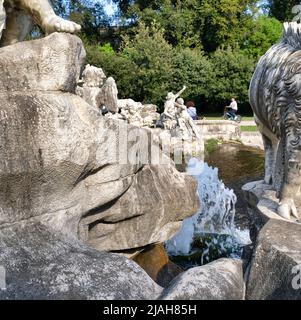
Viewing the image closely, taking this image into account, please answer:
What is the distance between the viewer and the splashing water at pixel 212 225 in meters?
5.91

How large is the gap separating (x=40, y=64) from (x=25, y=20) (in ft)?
3.09

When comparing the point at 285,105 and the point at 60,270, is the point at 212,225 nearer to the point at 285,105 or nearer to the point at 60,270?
the point at 285,105

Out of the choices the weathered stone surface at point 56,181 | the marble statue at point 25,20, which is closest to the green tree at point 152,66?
the marble statue at point 25,20

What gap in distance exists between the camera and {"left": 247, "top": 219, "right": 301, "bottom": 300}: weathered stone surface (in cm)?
243

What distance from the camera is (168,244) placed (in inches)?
230

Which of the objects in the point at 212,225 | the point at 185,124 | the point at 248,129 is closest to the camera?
the point at 212,225

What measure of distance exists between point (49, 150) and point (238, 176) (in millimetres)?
8304

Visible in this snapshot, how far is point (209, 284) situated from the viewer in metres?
2.44

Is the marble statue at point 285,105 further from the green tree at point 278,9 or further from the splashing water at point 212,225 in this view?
the green tree at point 278,9

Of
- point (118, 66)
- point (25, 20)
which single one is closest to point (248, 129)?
point (118, 66)

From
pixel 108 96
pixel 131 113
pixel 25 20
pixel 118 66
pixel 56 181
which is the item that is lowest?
pixel 131 113

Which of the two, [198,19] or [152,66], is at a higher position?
[198,19]

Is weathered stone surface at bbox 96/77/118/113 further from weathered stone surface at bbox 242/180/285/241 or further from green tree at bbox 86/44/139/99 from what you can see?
green tree at bbox 86/44/139/99

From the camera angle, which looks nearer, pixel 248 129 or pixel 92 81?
pixel 92 81
